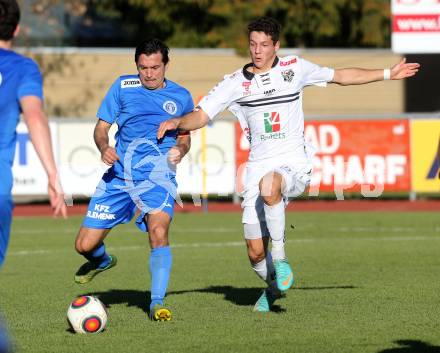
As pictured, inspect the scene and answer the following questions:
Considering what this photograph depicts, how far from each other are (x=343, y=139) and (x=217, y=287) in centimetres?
1299

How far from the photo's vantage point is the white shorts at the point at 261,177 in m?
9.53

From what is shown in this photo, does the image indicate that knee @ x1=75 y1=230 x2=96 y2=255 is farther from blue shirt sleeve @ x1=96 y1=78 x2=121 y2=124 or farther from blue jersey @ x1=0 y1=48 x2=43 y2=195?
blue jersey @ x1=0 y1=48 x2=43 y2=195

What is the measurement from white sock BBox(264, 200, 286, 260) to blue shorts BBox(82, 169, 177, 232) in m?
0.86

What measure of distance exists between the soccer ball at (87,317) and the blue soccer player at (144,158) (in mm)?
762

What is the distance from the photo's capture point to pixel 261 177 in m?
9.65

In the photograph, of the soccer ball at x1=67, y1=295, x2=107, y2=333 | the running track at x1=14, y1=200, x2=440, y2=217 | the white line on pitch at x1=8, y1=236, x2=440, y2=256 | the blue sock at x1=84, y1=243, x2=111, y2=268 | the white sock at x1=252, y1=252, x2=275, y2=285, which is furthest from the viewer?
the running track at x1=14, y1=200, x2=440, y2=217

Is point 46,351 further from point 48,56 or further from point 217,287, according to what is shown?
point 48,56

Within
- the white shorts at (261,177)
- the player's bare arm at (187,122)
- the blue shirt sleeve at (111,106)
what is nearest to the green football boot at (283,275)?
the white shorts at (261,177)

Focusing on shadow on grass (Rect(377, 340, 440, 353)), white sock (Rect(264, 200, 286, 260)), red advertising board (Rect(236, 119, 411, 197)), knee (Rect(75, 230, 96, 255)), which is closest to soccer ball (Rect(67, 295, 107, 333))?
knee (Rect(75, 230, 96, 255))

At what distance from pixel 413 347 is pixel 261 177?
2.40 meters

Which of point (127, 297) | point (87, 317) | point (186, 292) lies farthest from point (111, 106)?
point (186, 292)

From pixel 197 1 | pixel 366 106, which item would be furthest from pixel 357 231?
pixel 197 1

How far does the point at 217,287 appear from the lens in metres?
11.8

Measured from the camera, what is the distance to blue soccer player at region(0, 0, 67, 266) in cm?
608
